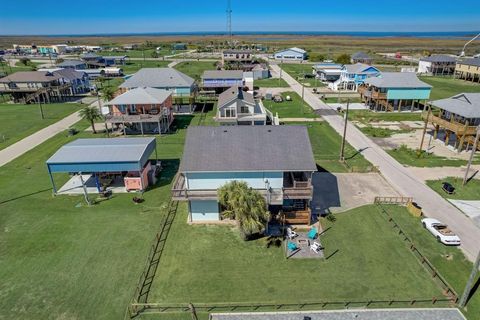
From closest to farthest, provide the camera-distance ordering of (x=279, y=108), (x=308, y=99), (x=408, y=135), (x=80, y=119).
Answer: (x=408, y=135), (x=80, y=119), (x=279, y=108), (x=308, y=99)

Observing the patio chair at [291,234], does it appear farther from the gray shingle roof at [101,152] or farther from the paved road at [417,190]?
the gray shingle roof at [101,152]

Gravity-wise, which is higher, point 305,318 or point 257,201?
point 257,201

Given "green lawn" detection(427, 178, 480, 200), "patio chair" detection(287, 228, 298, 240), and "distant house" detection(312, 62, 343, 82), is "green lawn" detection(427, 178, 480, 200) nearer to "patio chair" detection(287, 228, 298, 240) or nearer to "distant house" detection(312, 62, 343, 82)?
"patio chair" detection(287, 228, 298, 240)

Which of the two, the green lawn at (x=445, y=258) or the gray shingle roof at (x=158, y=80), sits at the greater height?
the gray shingle roof at (x=158, y=80)

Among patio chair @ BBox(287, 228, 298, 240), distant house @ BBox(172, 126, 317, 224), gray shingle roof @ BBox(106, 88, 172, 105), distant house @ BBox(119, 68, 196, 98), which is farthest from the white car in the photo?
distant house @ BBox(119, 68, 196, 98)

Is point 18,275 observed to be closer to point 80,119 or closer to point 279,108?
point 80,119

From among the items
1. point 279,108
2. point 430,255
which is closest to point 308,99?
point 279,108

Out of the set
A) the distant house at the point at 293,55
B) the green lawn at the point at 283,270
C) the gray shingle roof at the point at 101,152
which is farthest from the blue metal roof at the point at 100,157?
the distant house at the point at 293,55

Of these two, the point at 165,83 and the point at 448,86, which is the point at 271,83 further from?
the point at 448,86
